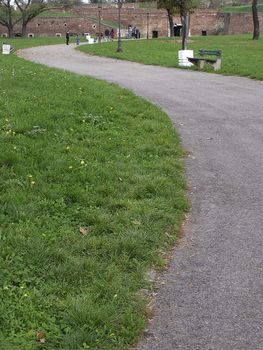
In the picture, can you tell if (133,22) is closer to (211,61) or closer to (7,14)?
(7,14)

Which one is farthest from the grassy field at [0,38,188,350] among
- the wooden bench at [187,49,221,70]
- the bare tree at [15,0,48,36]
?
the bare tree at [15,0,48,36]

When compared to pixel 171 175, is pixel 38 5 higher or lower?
higher

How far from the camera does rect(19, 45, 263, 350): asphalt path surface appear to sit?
3.46 metres

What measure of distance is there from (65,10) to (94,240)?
3423 inches

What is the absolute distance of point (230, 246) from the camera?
188 inches

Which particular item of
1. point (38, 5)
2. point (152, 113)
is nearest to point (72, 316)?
point (152, 113)

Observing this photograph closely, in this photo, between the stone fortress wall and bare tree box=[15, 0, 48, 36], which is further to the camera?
the stone fortress wall

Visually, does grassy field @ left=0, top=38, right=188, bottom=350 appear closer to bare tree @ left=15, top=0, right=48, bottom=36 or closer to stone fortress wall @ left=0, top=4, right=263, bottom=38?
bare tree @ left=15, top=0, right=48, bottom=36

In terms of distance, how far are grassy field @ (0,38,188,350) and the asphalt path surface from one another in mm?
184

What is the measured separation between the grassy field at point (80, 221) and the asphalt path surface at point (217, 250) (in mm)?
184

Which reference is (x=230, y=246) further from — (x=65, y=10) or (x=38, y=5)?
(x=65, y=10)

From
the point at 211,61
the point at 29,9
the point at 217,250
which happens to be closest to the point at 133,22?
the point at 29,9

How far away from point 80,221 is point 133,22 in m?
80.3

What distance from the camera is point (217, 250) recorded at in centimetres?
471
